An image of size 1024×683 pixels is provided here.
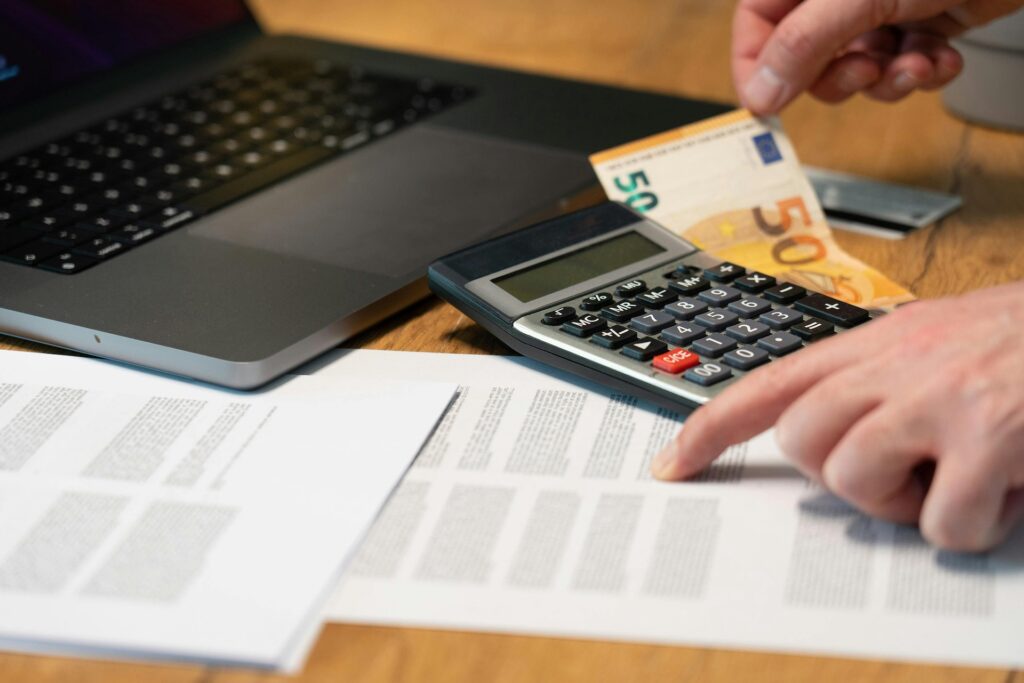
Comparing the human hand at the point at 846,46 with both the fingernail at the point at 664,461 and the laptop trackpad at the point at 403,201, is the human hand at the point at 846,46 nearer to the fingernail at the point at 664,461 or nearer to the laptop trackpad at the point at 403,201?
the laptop trackpad at the point at 403,201

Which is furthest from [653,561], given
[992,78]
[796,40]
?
[992,78]

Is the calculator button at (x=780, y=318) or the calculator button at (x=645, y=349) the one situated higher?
the calculator button at (x=645, y=349)

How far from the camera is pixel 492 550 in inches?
18.8

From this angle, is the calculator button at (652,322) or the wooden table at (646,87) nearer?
the wooden table at (646,87)

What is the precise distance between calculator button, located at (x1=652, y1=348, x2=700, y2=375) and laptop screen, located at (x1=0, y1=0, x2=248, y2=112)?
525 millimetres

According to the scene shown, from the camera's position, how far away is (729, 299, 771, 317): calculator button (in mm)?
599

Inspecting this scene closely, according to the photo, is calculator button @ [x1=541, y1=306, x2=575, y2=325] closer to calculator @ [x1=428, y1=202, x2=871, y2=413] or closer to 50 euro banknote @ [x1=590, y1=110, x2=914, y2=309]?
calculator @ [x1=428, y1=202, x2=871, y2=413]

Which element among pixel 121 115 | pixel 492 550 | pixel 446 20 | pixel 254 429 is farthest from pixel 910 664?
pixel 446 20

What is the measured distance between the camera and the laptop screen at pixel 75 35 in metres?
0.86

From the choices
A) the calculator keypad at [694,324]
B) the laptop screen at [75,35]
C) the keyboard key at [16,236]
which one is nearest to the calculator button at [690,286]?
the calculator keypad at [694,324]

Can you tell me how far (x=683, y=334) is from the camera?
578 mm

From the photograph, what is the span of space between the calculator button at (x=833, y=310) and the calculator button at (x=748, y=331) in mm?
30

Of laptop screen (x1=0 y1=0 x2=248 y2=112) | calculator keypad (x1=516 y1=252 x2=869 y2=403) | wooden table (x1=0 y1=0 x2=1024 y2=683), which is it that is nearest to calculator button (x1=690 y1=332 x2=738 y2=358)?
calculator keypad (x1=516 y1=252 x2=869 y2=403)

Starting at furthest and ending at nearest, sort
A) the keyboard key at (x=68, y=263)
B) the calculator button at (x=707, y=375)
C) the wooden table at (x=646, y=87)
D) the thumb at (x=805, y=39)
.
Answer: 1. the thumb at (x=805, y=39)
2. the keyboard key at (x=68, y=263)
3. the calculator button at (x=707, y=375)
4. the wooden table at (x=646, y=87)
